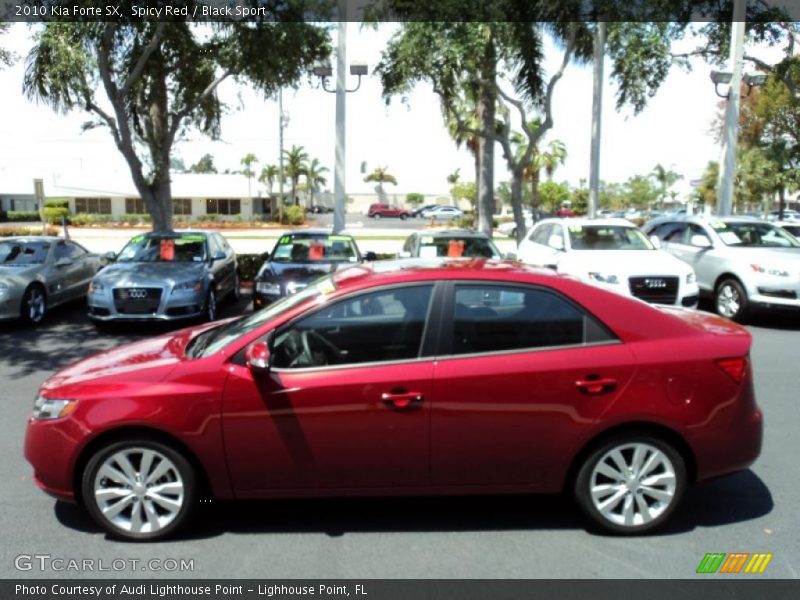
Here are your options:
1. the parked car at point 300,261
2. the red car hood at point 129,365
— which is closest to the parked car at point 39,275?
the parked car at point 300,261

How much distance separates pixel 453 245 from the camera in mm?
11758

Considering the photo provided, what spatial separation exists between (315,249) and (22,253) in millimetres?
4765

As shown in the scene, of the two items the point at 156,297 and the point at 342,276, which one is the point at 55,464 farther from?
the point at 156,297

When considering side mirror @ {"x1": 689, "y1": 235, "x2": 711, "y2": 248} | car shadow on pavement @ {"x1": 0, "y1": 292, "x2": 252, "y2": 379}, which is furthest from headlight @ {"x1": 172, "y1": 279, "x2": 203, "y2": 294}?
side mirror @ {"x1": 689, "y1": 235, "x2": 711, "y2": 248}

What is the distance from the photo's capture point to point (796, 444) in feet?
18.7

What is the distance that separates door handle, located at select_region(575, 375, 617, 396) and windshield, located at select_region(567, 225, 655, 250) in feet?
27.0

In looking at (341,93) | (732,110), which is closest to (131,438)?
(341,93)

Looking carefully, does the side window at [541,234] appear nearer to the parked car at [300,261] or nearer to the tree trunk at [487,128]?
the tree trunk at [487,128]

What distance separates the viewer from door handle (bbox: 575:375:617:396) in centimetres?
395

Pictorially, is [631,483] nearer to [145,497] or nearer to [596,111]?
[145,497]
